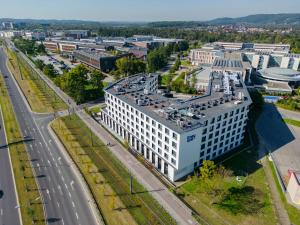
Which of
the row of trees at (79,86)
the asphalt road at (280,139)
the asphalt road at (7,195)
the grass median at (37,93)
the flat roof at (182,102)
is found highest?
the flat roof at (182,102)

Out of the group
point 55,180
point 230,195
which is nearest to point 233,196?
point 230,195

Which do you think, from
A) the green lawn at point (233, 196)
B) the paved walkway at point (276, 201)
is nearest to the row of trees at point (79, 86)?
the green lawn at point (233, 196)

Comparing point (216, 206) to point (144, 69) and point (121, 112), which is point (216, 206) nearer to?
point (121, 112)

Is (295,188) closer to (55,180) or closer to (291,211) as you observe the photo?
(291,211)

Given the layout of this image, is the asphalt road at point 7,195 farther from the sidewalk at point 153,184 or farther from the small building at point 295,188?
the small building at point 295,188

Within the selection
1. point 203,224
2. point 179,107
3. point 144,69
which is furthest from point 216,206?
point 144,69

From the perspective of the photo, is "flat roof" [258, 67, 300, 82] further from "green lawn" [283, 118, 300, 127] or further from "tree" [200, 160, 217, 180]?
"tree" [200, 160, 217, 180]
